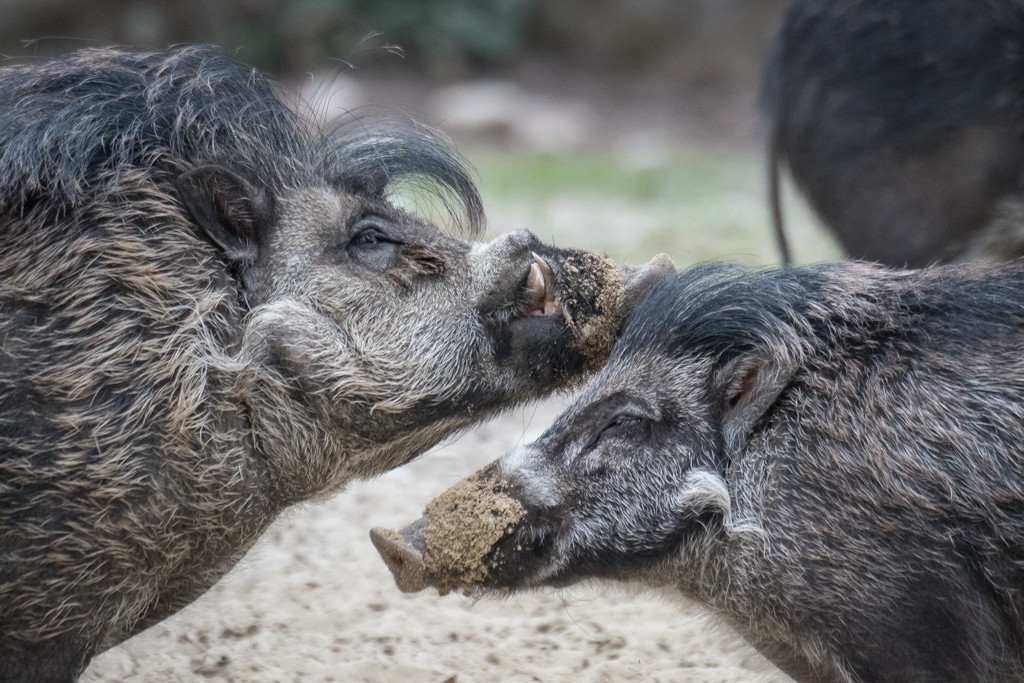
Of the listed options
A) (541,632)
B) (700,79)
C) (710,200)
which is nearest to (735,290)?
(541,632)

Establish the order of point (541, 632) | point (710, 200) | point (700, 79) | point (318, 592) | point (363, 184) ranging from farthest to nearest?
point (700, 79)
point (710, 200)
point (318, 592)
point (541, 632)
point (363, 184)

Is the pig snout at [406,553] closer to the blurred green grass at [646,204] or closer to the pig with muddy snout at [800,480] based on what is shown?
the pig with muddy snout at [800,480]

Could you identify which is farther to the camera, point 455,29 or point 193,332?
point 455,29

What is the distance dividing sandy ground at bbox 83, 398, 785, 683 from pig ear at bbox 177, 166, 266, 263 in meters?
0.87

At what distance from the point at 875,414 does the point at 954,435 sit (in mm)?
185

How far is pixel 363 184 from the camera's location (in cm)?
373

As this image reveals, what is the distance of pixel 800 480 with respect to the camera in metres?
3.11

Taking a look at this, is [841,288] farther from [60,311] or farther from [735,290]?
[60,311]

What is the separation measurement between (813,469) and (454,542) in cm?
88

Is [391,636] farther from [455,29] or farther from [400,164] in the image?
[455,29]

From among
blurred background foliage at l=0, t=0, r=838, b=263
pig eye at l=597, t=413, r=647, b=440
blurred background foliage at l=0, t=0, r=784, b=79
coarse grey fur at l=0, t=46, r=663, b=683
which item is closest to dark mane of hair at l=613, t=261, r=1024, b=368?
pig eye at l=597, t=413, r=647, b=440

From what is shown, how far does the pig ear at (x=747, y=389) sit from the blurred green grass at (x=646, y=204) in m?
4.42

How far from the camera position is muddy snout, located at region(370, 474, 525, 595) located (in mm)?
3236

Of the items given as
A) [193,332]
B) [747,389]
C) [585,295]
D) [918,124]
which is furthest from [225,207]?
[918,124]
